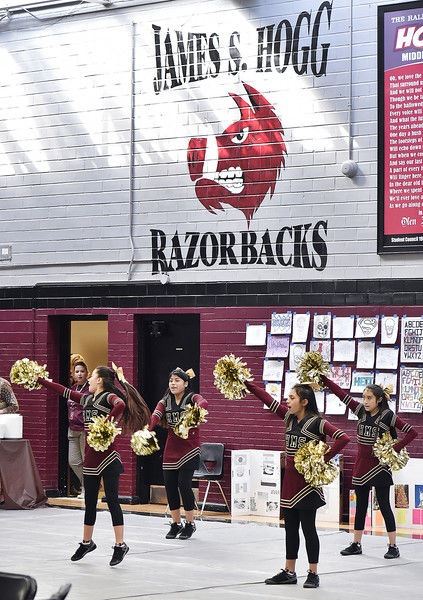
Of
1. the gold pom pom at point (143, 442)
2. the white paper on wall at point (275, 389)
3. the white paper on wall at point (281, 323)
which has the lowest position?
the gold pom pom at point (143, 442)

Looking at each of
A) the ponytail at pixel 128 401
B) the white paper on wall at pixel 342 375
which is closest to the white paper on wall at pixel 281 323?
the white paper on wall at pixel 342 375

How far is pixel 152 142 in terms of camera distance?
16.0 meters

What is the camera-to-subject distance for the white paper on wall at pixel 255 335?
49.1 feet

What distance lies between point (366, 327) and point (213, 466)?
8.80 ft

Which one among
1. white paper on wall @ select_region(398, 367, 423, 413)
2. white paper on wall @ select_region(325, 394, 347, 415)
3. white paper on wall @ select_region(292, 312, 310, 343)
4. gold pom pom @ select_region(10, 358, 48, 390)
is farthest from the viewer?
white paper on wall @ select_region(292, 312, 310, 343)

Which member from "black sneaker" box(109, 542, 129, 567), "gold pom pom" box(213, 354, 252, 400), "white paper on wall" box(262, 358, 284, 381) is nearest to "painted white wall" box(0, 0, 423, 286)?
"white paper on wall" box(262, 358, 284, 381)

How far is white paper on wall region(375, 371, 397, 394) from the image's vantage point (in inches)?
546

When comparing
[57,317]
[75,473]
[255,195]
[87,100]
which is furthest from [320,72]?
[75,473]

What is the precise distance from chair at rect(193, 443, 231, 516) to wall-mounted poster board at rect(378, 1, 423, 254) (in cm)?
335

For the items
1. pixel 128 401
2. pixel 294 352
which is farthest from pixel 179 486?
pixel 294 352

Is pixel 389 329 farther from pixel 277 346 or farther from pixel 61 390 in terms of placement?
pixel 61 390

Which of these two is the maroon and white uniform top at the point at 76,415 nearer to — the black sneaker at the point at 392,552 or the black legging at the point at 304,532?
the black sneaker at the point at 392,552

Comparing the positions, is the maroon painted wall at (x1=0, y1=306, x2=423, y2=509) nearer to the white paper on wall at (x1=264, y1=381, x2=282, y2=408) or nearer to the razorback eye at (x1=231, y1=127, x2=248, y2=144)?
the white paper on wall at (x1=264, y1=381, x2=282, y2=408)

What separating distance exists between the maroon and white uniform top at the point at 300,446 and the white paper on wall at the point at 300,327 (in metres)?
4.46
